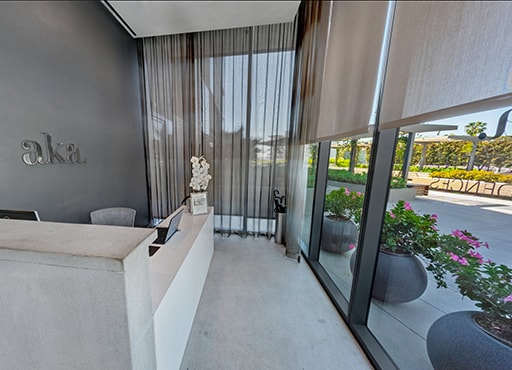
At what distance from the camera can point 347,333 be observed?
1.56 meters

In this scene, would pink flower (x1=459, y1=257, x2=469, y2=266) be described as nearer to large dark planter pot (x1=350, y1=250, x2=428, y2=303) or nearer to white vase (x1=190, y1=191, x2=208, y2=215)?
large dark planter pot (x1=350, y1=250, x2=428, y2=303)

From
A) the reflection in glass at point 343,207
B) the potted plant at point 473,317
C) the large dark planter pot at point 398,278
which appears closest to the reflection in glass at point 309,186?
the reflection in glass at point 343,207

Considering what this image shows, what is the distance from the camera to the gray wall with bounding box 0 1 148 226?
1558 mm

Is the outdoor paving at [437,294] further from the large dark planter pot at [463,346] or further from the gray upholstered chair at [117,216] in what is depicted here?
the gray upholstered chair at [117,216]

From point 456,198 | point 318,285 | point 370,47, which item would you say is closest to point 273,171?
point 318,285

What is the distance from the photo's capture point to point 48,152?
5.95ft

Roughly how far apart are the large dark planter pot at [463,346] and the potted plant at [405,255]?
0.62 ft

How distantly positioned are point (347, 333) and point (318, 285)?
58 centimetres

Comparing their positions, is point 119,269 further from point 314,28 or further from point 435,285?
point 314,28

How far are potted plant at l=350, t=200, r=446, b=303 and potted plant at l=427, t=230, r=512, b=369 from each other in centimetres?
7

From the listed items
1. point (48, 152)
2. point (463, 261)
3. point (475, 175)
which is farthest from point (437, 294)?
point (48, 152)

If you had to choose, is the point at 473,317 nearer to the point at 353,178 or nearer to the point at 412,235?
the point at 412,235

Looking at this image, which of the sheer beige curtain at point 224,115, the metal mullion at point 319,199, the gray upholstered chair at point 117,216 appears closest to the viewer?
the gray upholstered chair at point 117,216

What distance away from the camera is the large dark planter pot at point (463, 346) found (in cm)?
83
